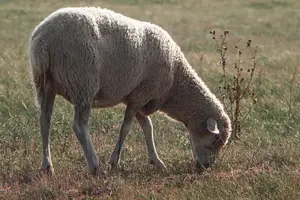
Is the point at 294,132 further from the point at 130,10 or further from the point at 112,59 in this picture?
the point at 130,10

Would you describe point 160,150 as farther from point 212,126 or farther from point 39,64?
point 39,64

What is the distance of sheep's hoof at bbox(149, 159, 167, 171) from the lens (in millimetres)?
8688

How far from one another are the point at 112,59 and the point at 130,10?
2318 cm

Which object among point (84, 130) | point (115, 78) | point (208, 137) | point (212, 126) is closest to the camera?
point (84, 130)

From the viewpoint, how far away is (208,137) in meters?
9.26

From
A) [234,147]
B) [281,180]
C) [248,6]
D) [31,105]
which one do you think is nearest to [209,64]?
[31,105]

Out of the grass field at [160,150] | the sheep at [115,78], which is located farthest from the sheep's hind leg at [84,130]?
the grass field at [160,150]

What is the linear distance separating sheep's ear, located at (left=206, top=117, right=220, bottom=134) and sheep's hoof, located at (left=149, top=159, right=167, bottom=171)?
0.78 m

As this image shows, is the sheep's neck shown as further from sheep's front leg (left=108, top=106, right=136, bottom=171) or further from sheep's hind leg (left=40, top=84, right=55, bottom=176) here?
sheep's hind leg (left=40, top=84, right=55, bottom=176)

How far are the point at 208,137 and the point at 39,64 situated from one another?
2.67m

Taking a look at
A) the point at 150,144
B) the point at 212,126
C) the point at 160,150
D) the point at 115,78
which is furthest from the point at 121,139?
the point at 212,126

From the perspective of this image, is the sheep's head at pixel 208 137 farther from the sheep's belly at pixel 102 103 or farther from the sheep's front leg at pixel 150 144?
the sheep's belly at pixel 102 103

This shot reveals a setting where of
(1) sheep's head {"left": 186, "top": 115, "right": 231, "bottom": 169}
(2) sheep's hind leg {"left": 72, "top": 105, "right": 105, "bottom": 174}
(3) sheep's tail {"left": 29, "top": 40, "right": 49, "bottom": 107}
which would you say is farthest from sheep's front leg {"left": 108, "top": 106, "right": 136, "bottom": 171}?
(3) sheep's tail {"left": 29, "top": 40, "right": 49, "bottom": 107}

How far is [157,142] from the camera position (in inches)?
412
